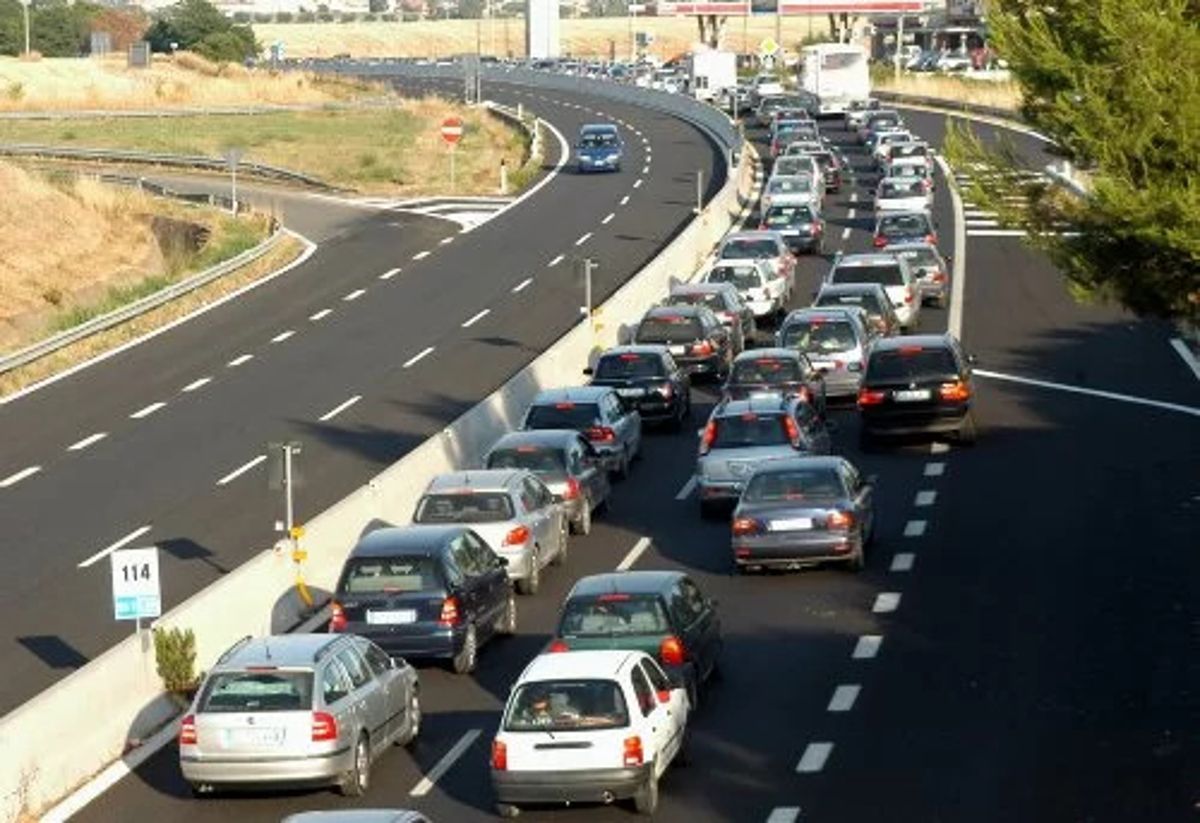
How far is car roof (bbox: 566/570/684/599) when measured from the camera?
25516mm

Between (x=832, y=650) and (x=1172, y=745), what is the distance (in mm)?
5152

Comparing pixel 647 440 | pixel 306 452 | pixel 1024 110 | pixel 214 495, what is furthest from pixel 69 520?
pixel 1024 110

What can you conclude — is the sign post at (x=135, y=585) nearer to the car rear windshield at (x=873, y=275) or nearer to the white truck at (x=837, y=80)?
the car rear windshield at (x=873, y=275)

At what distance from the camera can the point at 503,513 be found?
31.8 metres

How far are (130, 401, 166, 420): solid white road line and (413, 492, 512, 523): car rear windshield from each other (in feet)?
50.7

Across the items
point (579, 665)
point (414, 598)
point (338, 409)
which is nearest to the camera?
point (579, 665)

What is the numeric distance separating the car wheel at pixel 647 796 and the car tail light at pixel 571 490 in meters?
13.0

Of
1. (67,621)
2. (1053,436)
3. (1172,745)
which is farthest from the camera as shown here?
(1053,436)

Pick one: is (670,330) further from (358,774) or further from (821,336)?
(358,774)

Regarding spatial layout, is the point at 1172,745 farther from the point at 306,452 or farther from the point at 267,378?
the point at 267,378

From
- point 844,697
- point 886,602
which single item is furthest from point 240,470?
point 844,697

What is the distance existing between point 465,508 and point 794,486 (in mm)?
3736

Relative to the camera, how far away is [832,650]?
2828 centimetres

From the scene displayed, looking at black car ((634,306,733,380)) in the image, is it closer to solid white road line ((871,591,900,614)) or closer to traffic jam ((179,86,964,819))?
traffic jam ((179,86,964,819))
